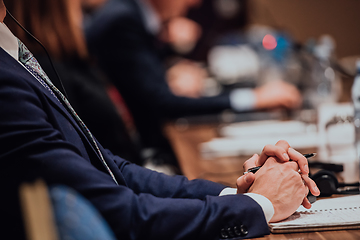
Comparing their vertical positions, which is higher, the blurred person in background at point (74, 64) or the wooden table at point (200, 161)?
the blurred person in background at point (74, 64)

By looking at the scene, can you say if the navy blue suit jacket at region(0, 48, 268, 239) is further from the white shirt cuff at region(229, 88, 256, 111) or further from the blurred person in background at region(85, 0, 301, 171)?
the white shirt cuff at region(229, 88, 256, 111)

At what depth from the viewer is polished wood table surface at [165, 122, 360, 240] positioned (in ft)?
2.21

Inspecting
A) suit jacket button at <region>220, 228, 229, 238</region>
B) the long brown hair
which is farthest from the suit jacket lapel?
the long brown hair

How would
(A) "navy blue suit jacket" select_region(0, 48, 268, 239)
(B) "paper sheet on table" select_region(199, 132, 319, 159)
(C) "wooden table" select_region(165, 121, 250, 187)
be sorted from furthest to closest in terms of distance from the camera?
(B) "paper sheet on table" select_region(199, 132, 319, 159)
(C) "wooden table" select_region(165, 121, 250, 187)
(A) "navy blue suit jacket" select_region(0, 48, 268, 239)

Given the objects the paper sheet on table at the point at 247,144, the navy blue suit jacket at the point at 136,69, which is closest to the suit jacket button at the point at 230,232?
the paper sheet on table at the point at 247,144

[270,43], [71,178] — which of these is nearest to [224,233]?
[71,178]

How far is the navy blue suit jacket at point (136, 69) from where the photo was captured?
2148 millimetres

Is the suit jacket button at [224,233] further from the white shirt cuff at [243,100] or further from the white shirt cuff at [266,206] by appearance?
the white shirt cuff at [243,100]

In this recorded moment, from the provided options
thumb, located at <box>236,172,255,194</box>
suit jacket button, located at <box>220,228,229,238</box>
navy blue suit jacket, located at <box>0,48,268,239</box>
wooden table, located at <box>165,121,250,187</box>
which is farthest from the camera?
wooden table, located at <box>165,121,250,187</box>

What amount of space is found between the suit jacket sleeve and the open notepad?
1.42m

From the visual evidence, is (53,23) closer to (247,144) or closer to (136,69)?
(136,69)

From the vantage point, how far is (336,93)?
89.4 inches

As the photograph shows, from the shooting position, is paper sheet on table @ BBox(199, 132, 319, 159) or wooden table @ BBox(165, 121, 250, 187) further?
paper sheet on table @ BBox(199, 132, 319, 159)

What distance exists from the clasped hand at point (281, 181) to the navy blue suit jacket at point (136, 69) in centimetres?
140
